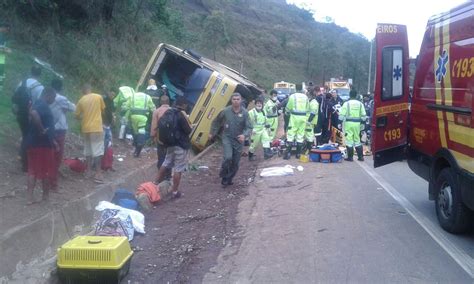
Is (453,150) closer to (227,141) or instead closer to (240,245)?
(240,245)

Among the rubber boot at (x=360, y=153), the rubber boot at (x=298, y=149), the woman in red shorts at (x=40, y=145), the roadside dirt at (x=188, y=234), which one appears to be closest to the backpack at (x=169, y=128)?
the roadside dirt at (x=188, y=234)

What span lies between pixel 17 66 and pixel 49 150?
19.5 feet

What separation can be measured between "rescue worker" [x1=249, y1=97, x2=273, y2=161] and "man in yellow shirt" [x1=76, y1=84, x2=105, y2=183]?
16.6 ft

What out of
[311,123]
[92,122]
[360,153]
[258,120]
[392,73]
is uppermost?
[392,73]

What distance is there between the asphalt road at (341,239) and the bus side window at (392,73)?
1.73 m

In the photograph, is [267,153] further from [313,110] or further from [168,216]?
[168,216]

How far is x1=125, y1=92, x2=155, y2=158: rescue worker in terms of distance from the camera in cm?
1261

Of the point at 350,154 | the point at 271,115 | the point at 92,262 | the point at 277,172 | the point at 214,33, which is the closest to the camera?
the point at 92,262

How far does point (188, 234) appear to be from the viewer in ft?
25.2

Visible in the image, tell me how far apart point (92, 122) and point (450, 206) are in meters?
5.79

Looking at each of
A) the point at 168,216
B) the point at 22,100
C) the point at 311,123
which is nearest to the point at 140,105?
the point at 22,100

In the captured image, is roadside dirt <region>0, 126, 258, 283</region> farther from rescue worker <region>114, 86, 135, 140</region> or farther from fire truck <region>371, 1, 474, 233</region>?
fire truck <region>371, 1, 474, 233</region>

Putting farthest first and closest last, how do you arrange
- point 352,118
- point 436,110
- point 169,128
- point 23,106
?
point 352,118, point 169,128, point 23,106, point 436,110

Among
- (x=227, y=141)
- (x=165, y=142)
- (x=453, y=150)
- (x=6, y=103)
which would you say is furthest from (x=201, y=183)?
(x=453, y=150)
